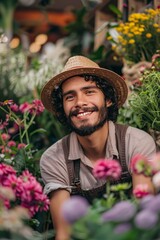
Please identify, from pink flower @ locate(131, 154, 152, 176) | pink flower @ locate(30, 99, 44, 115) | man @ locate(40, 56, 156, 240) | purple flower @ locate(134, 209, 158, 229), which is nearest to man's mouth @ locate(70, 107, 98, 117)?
man @ locate(40, 56, 156, 240)

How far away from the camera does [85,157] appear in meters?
2.54

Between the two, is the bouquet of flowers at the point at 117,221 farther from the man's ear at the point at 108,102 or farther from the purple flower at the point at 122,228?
the man's ear at the point at 108,102

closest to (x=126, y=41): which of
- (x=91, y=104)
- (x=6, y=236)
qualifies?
(x=91, y=104)

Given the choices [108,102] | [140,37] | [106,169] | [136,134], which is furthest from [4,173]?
[140,37]

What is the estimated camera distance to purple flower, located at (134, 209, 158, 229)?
1062 mm

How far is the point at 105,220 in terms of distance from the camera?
111 centimetres

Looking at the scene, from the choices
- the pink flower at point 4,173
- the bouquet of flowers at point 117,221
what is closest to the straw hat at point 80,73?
the pink flower at point 4,173

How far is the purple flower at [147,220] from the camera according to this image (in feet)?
3.48

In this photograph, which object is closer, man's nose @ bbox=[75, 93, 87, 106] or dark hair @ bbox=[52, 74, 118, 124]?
man's nose @ bbox=[75, 93, 87, 106]

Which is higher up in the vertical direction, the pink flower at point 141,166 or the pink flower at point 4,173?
the pink flower at point 141,166

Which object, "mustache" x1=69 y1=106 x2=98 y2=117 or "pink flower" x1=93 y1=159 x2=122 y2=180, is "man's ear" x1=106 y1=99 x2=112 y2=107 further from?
"pink flower" x1=93 y1=159 x2=122 y2=180

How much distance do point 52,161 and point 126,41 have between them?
116cm

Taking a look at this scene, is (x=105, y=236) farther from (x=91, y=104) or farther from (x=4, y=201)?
(x=91, y=104)

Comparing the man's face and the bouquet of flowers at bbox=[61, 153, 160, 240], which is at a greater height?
the man's face
